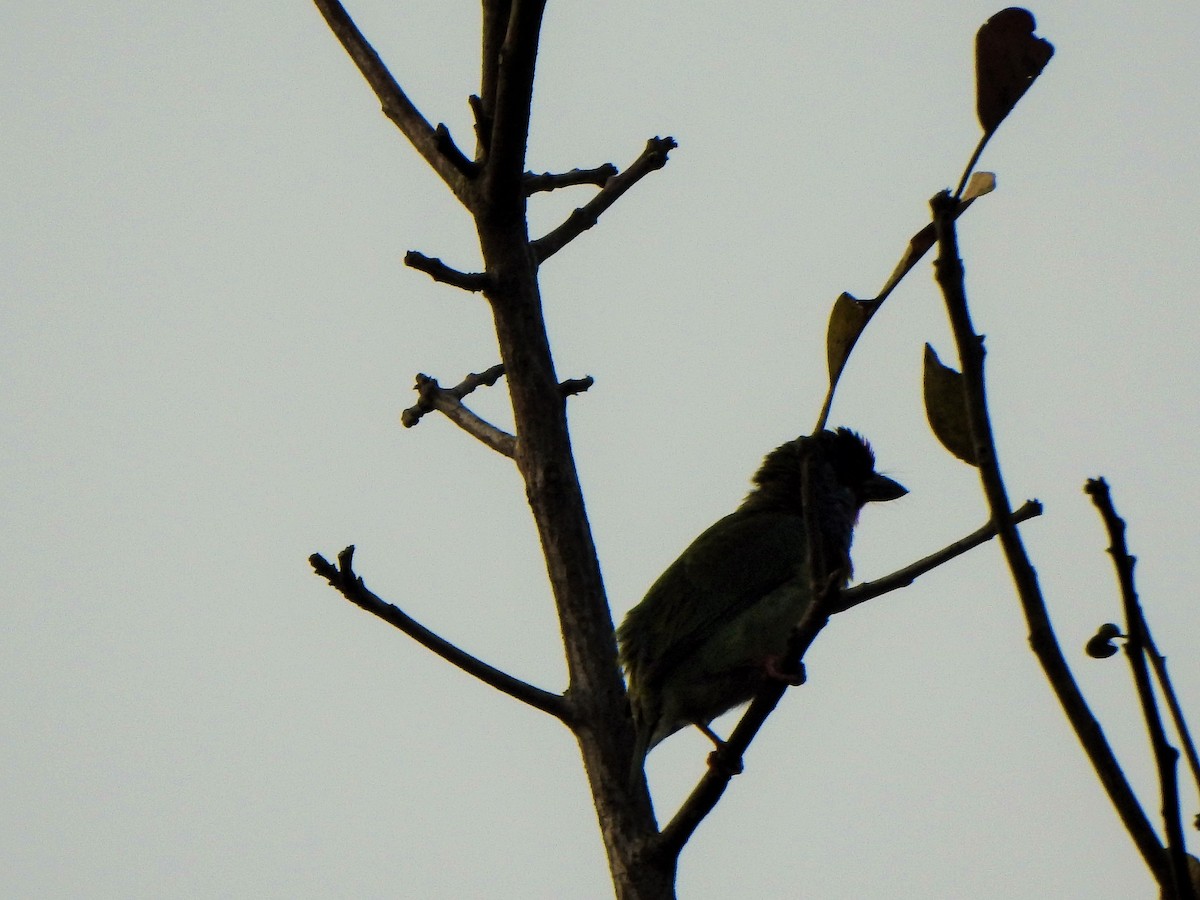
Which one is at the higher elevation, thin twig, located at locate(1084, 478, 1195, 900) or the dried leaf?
the dried leaf

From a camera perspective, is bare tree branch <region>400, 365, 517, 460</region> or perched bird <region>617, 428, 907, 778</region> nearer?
bare tree branch <region>400, 365, 517, 460</region>

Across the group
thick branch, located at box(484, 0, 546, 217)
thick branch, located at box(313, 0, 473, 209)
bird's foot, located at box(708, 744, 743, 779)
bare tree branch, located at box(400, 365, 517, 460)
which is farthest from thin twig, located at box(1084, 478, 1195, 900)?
bare tree branch, located at box(400, 365, 517, 460)

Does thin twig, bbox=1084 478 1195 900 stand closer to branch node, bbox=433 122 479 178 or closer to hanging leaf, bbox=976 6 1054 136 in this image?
hanging leaf, bbox=976 6 1054 136

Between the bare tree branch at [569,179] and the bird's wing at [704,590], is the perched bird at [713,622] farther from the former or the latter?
the bare tree branch at [569,179]

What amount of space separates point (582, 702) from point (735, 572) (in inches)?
90.2

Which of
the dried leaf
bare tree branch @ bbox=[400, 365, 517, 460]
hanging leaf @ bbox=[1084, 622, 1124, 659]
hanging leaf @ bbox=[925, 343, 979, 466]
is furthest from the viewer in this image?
bare tree branch @ bbox=[400, 365, 517, 460]

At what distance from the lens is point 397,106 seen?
314 cm

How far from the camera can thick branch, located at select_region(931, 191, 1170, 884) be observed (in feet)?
3.36

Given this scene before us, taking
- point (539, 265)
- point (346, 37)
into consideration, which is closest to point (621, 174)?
point (539, 265)

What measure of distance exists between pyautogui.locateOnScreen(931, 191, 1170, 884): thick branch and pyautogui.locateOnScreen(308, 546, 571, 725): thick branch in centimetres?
178

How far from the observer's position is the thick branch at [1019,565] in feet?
3.36

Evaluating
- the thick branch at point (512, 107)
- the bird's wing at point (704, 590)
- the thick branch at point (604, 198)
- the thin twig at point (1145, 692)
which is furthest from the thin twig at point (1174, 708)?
the bird's wing at point (704, 590)

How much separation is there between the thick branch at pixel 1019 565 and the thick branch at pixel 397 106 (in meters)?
1.74

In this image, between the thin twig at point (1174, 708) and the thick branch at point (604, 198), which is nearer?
the thin twig at point (1174, 708)
